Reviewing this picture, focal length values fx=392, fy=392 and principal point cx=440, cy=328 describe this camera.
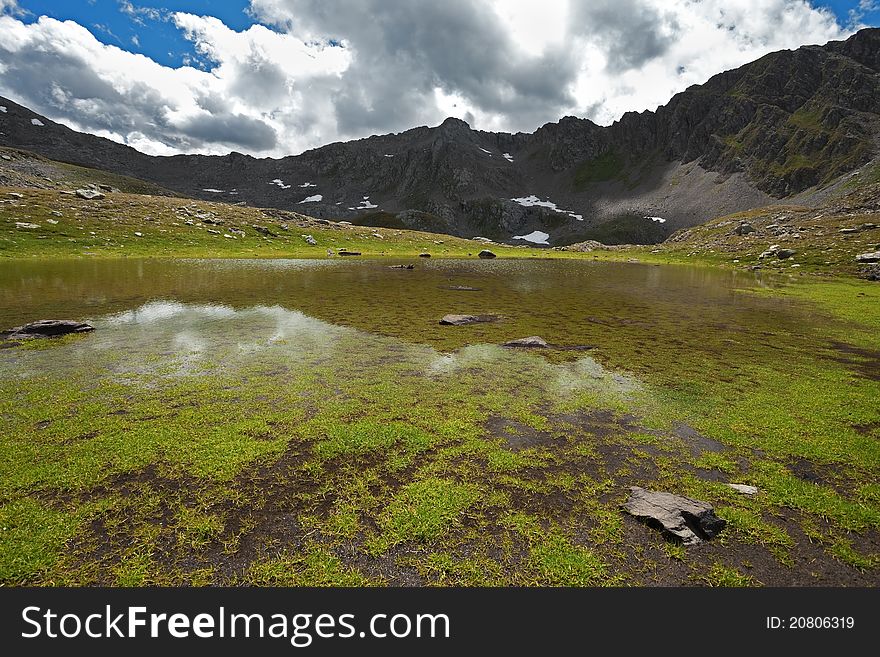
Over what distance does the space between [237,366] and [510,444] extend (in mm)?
12199

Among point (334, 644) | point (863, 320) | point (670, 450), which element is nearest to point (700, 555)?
point (670, 450)

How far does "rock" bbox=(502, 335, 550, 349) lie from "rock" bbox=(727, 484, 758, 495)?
485 inches

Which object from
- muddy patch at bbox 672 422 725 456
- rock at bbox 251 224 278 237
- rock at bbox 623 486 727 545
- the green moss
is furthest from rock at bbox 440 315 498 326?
rock at bbox 251 224 278 237

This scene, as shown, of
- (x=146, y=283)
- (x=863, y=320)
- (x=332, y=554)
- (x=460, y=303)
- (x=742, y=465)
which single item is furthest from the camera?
(x=146, y=283)

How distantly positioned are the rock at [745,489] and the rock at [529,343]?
485 inches

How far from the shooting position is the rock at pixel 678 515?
7.77m

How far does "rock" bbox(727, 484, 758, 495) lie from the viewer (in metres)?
9.16

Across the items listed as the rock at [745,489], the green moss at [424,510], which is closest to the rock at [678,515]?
the rock at [745,489]

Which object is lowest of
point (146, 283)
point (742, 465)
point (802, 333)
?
point (146, 283)

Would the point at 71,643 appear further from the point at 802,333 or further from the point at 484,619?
the point at 802,333

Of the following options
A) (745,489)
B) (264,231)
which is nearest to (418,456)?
(745,489)

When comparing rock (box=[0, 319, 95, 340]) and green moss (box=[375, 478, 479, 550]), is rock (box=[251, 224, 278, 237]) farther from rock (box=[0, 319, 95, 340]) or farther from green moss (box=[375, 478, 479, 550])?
green moss (box=[375, 478, 479, 550])

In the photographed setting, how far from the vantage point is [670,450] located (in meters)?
11.1

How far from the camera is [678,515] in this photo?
8102 mm
